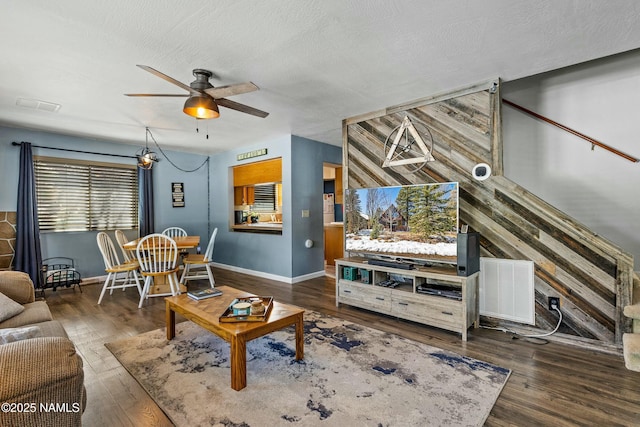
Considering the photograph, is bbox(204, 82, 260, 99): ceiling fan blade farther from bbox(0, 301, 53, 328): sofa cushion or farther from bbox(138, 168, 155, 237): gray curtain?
bbox(138, 168, 155, 237): gray curtain

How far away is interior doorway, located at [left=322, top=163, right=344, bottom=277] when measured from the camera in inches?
240

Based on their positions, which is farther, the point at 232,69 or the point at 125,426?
the point at 232,69

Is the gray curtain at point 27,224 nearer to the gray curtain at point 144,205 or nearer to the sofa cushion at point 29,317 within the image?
the gray curtain at point 144,205

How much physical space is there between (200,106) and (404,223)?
7.59 feet

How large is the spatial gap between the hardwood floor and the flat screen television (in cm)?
74

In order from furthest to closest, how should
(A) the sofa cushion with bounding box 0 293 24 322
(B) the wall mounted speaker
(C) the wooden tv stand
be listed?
(B) the wall mounted speaker < (C) the wooden tv stand < (A) the sofa cushion with bounding box 0 293 24 322

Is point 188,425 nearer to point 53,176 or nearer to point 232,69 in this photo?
point 232,69

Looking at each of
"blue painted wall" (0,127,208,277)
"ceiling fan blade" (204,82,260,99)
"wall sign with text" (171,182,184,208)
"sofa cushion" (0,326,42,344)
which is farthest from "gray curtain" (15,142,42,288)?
"sofa cushion" (0,326,42,344)

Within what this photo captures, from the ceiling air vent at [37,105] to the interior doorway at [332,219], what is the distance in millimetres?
3885

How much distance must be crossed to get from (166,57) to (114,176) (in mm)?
3819

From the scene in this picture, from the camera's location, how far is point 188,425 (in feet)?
5.41

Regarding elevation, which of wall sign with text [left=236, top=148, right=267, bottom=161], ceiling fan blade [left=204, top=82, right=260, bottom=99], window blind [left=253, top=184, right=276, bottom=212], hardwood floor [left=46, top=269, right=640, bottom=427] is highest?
→ wall sign with text [left=236, top=148, right=267, bottom=161]

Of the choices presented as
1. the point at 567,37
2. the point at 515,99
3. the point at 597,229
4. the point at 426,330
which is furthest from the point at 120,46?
the point at 597,229

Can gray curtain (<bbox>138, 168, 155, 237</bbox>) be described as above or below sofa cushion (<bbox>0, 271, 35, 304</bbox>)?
above
